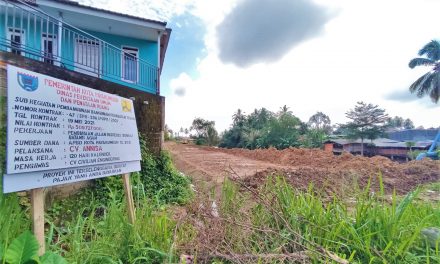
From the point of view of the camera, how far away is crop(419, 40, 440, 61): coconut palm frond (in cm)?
2581

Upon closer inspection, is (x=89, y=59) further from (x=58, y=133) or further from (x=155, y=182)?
(x=58, y=133)

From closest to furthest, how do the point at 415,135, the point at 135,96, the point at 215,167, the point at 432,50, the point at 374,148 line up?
1. the point at 135,96
2. the point at 215,167
3. the point at 432,50
4. the point at 374,148
5. the point at 415,135

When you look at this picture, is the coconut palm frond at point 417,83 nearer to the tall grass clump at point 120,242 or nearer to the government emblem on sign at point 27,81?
the tall grass clump at point 120,242

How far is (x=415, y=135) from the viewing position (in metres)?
47.3

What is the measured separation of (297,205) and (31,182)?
2.53m

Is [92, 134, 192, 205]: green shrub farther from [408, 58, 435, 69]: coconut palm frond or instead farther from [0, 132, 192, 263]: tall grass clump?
[408, 58, 435, 69]: coconut palm frond

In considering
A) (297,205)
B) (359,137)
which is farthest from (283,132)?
(297,205)

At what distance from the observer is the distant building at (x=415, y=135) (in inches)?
1768

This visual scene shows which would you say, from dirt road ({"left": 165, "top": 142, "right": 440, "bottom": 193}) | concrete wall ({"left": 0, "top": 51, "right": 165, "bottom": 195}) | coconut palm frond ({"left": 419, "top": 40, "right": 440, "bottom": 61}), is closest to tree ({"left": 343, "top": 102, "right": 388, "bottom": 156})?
coconut palm frond ({"left": 419, "top": 40, "right": 440, "bottom": 61})

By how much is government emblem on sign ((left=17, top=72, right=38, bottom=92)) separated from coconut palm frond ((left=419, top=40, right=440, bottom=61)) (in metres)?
36.2

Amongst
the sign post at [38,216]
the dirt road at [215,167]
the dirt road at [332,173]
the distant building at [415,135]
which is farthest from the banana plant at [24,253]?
the distant building at [415,135]

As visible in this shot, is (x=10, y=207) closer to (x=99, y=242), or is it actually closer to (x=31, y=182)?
(x=31, y=182)

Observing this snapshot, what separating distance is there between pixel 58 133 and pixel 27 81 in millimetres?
489

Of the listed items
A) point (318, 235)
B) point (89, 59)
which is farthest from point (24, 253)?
point (89, 59)
